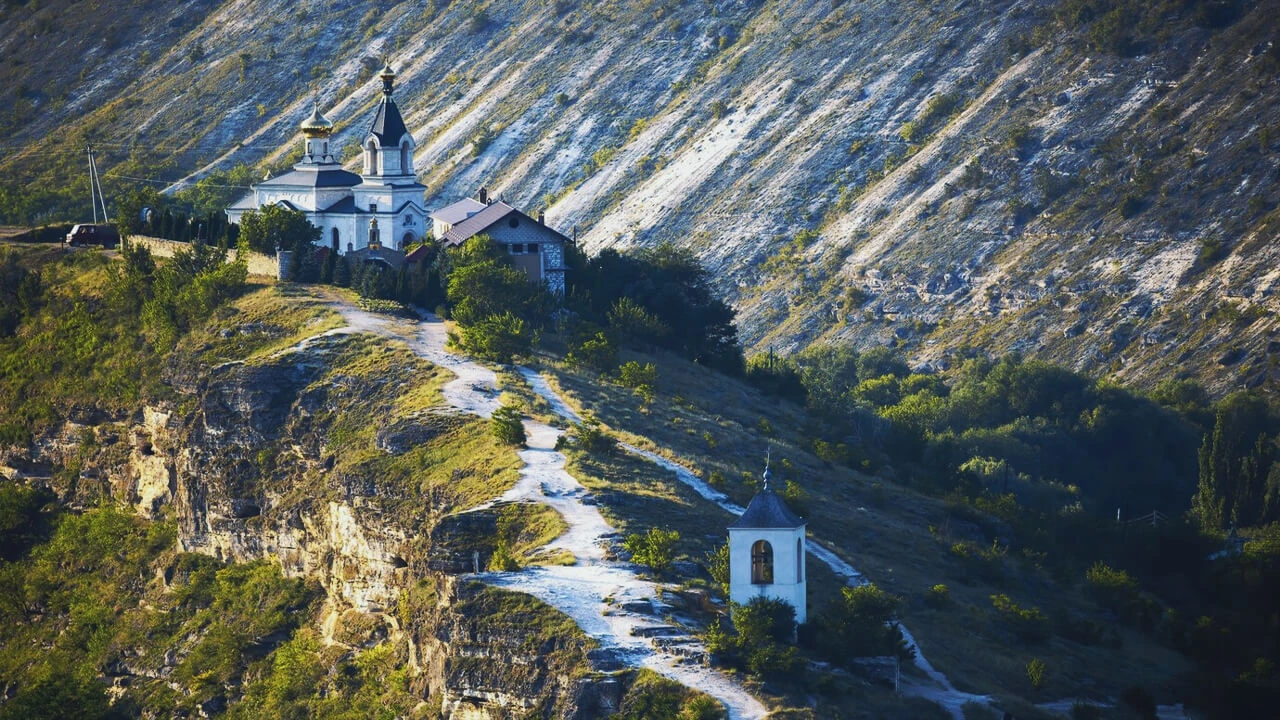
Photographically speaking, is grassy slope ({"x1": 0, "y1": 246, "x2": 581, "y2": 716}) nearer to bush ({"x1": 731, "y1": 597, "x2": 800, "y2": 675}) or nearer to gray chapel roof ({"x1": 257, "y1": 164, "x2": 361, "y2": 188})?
bush ({"x1": 731, "y1": 597, "x2": 800, "y2": 675})

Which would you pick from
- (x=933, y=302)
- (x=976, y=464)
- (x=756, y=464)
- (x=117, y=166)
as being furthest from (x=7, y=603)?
(x=117, y=166)

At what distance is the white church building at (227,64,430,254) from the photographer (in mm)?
107375

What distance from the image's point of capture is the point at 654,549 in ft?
214

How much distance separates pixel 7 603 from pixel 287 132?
91.0 m

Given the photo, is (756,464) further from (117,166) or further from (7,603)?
(117,166)

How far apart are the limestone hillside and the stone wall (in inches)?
1706

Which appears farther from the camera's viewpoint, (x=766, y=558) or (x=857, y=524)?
(x=857, y=524)

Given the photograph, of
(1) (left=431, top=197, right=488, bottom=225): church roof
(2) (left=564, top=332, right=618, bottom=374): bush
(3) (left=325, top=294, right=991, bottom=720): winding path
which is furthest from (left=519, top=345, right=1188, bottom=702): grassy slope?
(1) (left=431, top=197, right=488, bottom=225): church roof

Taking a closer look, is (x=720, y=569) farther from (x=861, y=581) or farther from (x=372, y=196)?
(x=372, y=196)

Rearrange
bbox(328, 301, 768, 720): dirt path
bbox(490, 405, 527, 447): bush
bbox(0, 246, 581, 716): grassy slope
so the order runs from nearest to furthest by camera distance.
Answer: bbox(328, 301, 768, 720): dirt path → bbox(0, 246, 581, 716): grassy slope → bbox(490, 405, 527, 447): bush

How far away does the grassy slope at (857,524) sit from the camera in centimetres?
7119

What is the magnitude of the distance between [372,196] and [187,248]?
31.3 feet

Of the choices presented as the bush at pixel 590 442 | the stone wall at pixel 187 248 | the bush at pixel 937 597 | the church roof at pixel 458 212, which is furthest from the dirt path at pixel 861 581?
the church roof at pixel 458 212

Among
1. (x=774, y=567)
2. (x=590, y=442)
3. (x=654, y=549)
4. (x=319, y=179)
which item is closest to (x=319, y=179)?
(x=319, y=179)
